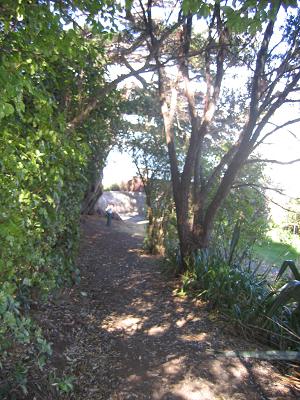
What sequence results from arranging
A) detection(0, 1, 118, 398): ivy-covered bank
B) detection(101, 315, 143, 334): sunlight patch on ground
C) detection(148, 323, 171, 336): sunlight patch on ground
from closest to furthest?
detection(0, 1, 118, 398): ivy-covered bank
detection(148, 323, 171, 336): sunlight patch on ground
detection(101, 315, 143, 334): sunlight patch on ground

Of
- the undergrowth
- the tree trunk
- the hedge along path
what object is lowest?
the hedge along path

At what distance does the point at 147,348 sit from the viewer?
4.72 metres

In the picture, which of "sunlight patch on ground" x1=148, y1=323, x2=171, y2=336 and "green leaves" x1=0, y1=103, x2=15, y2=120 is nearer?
"green leaves" x1=0, y1=103, x2=15, y2=120

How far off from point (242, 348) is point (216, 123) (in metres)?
8.38

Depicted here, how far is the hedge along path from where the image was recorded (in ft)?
12.7

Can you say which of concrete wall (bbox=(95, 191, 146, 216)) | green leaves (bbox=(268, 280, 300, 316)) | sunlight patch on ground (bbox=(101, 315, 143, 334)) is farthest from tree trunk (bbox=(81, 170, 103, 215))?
green leaves (bbox=(268, 280, 300, 316))

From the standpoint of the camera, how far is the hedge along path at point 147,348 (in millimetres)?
3869

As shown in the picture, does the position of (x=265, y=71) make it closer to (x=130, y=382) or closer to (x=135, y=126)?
(x=135, y=126)

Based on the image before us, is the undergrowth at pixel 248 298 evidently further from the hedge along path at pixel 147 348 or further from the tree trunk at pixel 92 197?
the tree trunk at pixel 92 197

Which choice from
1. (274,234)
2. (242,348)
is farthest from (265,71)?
(274,234)

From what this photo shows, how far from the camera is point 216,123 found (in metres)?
12.1

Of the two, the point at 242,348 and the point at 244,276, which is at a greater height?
the point at 244,276

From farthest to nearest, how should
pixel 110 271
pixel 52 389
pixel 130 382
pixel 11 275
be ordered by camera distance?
pixel 110 271
pixel 130 382
pixel 52 389
pixel 11 275

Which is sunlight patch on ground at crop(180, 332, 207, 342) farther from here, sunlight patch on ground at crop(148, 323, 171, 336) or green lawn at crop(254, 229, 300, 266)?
green lawn at crop(254, 229, 300, 266)
